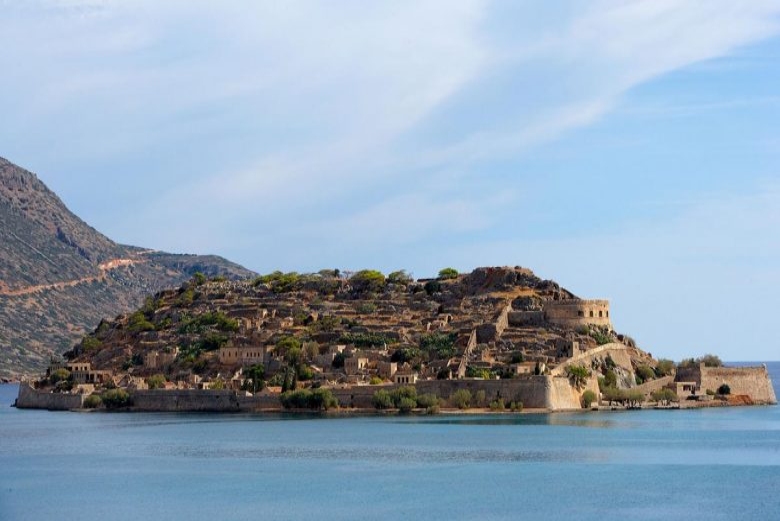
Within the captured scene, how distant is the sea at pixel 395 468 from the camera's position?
151 feet

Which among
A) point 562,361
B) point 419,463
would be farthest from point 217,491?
point 562,361

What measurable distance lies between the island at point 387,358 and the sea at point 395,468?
2517mm

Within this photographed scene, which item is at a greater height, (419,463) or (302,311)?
(302,311)

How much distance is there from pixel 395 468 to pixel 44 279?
125691 millimetres

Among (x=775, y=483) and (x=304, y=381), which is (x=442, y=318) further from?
(x=775, y=483)

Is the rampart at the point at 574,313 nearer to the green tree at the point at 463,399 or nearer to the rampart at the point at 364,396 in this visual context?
the rampart at the point at 364,396

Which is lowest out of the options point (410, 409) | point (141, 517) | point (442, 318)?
point (141, 517)

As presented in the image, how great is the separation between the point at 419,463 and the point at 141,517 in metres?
14.4

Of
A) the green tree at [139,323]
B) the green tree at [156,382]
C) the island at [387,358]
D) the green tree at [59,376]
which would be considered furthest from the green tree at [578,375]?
the green tree at [139,323]

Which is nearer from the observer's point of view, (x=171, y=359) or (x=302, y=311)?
(x=171, y=359)

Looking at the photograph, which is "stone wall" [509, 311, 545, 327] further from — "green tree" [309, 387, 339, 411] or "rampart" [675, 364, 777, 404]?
"green tree" [309, 387, 339, 411]

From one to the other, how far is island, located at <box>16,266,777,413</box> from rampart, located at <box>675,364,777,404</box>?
0.30 feet

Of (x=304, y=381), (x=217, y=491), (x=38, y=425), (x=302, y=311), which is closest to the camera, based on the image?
→ (x=217, y=491)

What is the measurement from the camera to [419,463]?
56.9 metres
